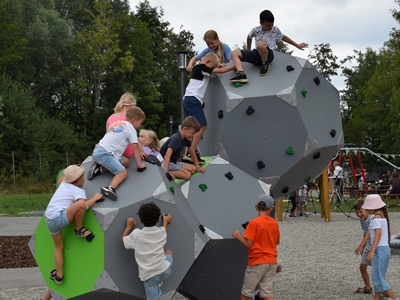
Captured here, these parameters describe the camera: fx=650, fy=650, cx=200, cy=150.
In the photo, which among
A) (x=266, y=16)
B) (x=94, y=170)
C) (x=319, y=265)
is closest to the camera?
(x=94, y=170)

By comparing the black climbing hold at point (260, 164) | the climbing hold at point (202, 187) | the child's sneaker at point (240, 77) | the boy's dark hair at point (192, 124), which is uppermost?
the child's sneaker at point (240, 77)

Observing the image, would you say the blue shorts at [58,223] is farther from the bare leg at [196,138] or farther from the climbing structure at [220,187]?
the bare leg at [196,138]

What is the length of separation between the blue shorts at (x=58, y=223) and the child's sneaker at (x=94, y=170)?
520 millimetres

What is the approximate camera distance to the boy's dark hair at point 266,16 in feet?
25.2

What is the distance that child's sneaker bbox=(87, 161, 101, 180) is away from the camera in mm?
5980

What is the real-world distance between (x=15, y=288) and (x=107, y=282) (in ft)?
14.4

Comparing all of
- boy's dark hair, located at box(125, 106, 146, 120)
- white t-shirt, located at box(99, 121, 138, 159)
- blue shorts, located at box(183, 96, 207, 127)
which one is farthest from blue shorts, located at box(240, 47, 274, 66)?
white t-shirt, located at box(99, 121, 138, 159)

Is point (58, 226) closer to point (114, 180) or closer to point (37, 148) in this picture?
point (114, 180)

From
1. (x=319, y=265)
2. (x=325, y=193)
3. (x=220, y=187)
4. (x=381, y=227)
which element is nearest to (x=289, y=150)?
(x=220, y=187)

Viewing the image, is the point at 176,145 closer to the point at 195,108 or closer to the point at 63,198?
the point at 195,108

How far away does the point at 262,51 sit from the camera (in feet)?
23.4

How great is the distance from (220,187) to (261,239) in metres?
0.68

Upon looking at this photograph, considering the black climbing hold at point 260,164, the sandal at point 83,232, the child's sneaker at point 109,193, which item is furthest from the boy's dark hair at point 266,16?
the sandal at point 83,232

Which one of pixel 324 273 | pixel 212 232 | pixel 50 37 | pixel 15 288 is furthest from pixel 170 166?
pixel 50 37
